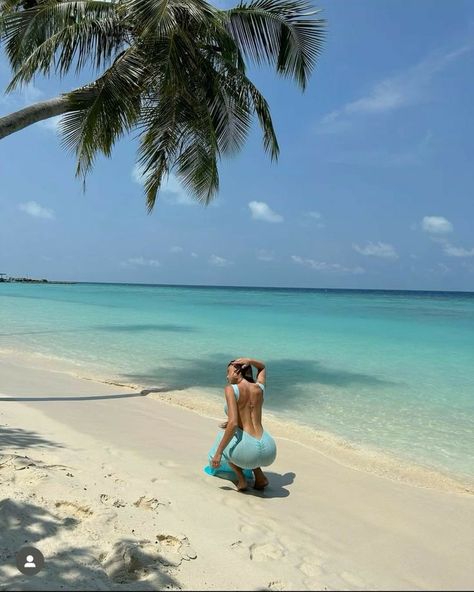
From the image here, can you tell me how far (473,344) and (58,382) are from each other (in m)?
14.7

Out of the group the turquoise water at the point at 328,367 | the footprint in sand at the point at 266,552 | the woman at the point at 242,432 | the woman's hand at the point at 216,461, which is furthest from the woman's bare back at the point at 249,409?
the turquoise water at the point at 328,367

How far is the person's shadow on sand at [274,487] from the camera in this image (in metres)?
3.98

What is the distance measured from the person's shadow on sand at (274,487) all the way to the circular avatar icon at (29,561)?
1.75 meters

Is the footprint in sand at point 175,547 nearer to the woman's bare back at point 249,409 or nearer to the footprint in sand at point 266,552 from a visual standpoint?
the footprint in sand at point 266,552

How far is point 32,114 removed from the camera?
23.0 ft

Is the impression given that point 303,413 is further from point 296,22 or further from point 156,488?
point 296,22

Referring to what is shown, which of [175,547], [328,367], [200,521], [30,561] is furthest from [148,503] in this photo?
[328,367]

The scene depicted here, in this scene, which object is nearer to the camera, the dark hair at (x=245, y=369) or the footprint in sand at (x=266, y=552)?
the footprint in sand at (x=266, y=552)

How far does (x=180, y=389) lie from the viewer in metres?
8.70

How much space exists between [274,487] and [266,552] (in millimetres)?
1339

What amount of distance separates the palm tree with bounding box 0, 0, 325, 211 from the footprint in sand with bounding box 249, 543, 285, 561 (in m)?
6.29

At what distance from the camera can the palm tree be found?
24.4ft

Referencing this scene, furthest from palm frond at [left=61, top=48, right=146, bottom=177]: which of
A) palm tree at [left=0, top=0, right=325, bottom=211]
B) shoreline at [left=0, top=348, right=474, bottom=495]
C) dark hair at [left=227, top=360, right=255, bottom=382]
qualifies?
dark hair at [left=227, top=360, right=255, bottom=382]

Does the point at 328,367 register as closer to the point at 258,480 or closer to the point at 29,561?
the point at 258,480
